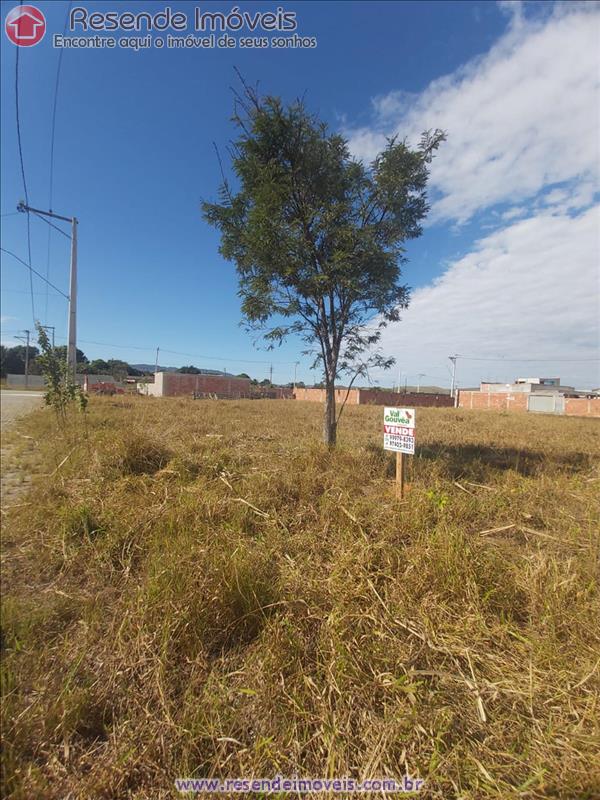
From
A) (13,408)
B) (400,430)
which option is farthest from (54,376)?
(400,430)

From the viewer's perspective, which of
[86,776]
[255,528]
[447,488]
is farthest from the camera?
[447,488]

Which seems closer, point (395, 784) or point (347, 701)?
point (395, 784)

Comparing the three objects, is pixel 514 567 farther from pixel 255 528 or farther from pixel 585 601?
pixel 255 528

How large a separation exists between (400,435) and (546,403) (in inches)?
1813

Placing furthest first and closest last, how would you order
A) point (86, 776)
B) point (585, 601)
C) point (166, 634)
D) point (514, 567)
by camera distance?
point (514, 567), point (585, 601), point (166, 634), point (86, 776)

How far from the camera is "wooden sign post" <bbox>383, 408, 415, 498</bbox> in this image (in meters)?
3.60

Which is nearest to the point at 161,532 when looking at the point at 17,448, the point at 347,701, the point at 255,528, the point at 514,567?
the point at 255,528

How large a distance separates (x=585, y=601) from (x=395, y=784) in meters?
1.73

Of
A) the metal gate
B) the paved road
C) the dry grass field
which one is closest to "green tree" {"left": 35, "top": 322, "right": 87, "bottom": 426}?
the paved road

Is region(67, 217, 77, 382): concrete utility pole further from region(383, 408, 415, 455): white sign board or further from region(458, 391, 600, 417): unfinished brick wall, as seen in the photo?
region(458, 391, 600, 417): unfinished brick wall

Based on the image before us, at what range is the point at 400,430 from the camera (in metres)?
A: 3.77

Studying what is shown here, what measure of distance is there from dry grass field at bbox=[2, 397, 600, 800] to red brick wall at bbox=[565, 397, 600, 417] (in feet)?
140

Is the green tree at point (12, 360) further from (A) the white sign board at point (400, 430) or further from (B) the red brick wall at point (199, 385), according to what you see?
(B) the red brick wall at point (199, 385)

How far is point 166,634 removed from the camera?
1729mm
